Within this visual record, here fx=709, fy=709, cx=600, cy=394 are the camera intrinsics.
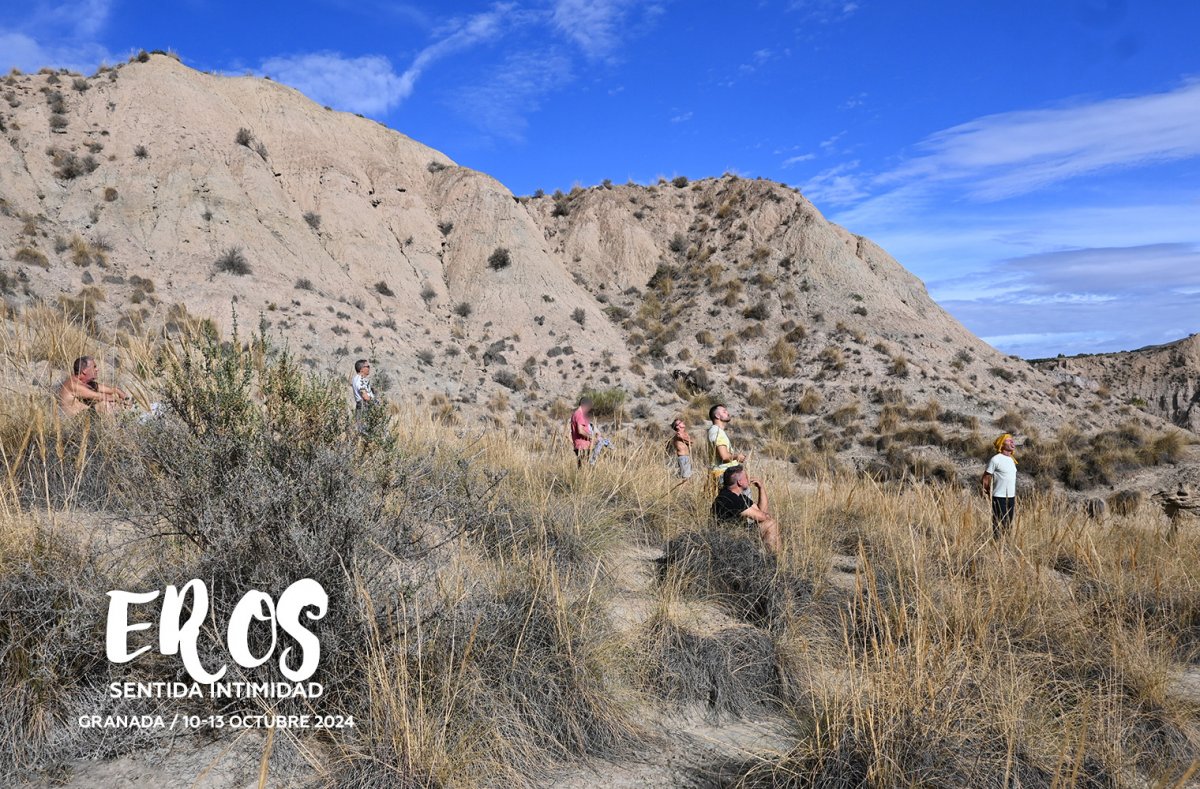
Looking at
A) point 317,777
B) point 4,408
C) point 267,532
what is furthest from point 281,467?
point 4,408

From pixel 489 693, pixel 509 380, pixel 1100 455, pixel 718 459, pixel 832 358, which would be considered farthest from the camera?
pixel 832 358

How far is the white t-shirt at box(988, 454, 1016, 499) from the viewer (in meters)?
8.23

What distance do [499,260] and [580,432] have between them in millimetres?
20168

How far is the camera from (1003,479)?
8.25 metres

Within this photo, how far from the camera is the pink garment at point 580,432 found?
Answer: 9.58 meters

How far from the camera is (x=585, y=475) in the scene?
7480mm

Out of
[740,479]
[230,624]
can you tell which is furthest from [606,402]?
[230,624]

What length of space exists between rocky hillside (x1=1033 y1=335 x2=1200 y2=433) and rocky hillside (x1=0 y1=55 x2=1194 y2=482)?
1242 centimetres

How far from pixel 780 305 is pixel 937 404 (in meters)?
8.30

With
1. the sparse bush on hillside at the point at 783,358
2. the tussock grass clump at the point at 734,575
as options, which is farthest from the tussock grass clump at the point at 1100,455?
the tussock grass clump at the point at 734,575

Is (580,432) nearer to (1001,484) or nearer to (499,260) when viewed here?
(1001,484)

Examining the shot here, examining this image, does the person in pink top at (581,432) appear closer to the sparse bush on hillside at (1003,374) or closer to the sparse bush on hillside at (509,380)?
the sparse bush on hillside at (509,380)

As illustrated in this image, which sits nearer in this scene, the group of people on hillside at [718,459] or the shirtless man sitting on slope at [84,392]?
the shirtless man sitting on slope at [84,392]

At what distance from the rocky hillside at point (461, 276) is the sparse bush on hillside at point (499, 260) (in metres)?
0.06
